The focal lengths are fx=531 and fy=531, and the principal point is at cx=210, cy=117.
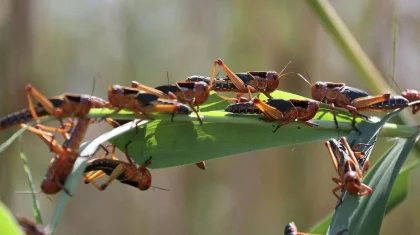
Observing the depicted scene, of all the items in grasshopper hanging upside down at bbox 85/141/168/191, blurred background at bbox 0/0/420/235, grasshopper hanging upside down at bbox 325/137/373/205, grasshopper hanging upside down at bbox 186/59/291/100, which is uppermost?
grasshopper hanging upside down at bbox 186/59/291/100

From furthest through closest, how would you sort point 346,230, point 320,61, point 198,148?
point 320,61 → point 198,148 → point 346,230

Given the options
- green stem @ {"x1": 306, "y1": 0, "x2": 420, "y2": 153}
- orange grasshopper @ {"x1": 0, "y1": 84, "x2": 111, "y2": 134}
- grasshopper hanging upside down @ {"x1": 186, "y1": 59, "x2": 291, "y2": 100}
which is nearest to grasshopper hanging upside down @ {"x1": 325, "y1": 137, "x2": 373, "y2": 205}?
grasshopper hanging upside down @ {"x1": 186, "y1": 59, "x2": 291, "y2": 100}

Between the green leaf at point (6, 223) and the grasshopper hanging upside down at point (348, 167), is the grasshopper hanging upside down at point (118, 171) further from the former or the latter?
the green leaf at point (6, 223)

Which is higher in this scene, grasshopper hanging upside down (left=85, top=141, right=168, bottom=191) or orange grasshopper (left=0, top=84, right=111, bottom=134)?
orange grasshopper (left=0, top=84, right=111, bottom=134)

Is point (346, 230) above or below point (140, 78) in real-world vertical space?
above

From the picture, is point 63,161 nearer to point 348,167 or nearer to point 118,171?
point 118,171

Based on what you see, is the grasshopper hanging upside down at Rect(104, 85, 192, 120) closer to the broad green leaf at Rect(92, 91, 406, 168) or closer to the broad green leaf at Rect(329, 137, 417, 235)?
the broad green leaf at Rect(92, 91, 406, 168)

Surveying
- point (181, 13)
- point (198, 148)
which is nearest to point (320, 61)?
point (181, 13)

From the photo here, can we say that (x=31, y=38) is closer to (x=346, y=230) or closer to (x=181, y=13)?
(x=181, y=13)
